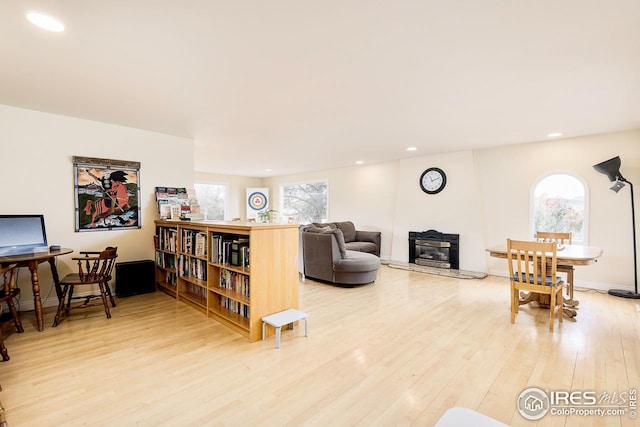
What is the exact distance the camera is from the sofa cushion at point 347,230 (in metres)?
7.06

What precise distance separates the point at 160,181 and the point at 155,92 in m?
1.93

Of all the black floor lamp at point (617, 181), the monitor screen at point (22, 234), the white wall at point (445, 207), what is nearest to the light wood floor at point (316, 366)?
the black floor lamp at point (617, 181)

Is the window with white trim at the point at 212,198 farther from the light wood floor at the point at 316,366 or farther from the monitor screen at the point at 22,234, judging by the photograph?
the light wood floor at the point at 316,366

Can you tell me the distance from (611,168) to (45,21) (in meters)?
6.40

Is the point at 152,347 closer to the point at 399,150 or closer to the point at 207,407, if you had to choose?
the point at 207,407

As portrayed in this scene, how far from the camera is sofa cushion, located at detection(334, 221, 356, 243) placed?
23.2ft

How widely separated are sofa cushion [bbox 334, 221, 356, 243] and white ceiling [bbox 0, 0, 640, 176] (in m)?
3.18

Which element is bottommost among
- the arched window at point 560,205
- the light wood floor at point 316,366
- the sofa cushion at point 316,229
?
the light wood floor at point 316,366

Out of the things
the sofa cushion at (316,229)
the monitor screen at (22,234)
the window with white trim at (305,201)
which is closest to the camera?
the monitor screen at (22,234)

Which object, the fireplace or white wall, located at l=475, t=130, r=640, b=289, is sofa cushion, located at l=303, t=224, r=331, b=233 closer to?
the fireplace

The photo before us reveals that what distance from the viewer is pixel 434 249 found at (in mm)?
6160

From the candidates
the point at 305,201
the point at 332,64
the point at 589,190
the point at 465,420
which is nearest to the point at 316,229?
the point at 332,64

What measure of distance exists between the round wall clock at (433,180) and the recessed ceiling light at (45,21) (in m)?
5.96

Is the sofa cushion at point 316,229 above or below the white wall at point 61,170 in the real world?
below
